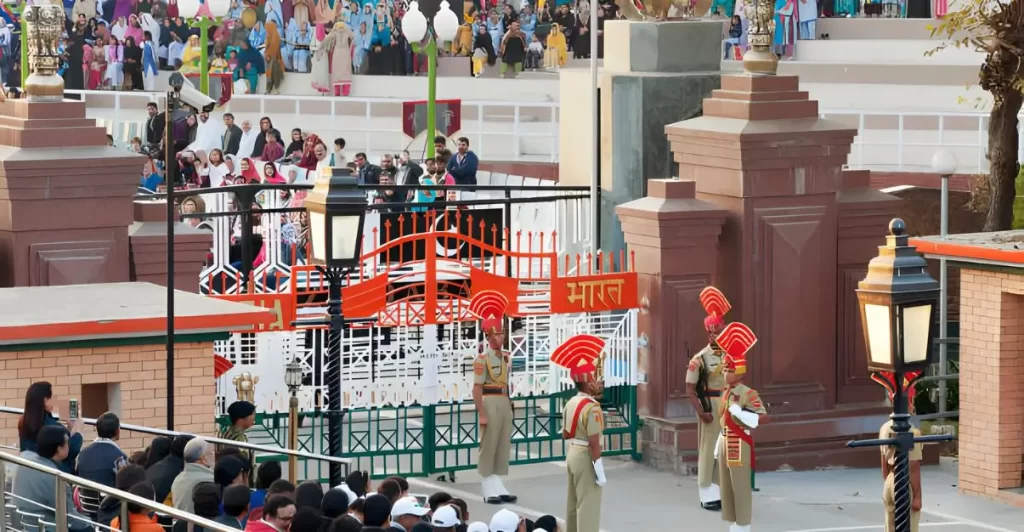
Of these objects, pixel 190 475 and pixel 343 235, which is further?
pixel 343 235

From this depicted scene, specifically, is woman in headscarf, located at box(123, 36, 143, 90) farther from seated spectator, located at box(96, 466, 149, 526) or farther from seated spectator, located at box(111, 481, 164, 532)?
seated spectator, located at box(111, 481, 164, 532)

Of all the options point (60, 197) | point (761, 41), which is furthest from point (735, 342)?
point (60, 197)

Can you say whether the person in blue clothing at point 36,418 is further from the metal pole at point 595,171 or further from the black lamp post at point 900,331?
the metal pole at point 595,171

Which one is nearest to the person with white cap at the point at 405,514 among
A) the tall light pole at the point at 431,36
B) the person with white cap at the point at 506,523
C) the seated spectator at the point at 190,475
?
the person with white cap at the point at 506,523

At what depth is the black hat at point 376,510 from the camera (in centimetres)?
1102

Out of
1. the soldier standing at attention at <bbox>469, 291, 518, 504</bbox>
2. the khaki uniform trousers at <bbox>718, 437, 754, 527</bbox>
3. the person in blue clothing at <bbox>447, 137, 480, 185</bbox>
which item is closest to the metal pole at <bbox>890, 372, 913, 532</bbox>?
the khaki uniform trousers at <bbox>718, 437, 754, 527</bbox>

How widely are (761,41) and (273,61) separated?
20435 millimetres

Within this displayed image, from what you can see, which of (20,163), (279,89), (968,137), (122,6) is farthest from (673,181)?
(122,6)

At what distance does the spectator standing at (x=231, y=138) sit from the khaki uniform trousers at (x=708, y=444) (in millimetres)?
14307

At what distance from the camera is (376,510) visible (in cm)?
1102

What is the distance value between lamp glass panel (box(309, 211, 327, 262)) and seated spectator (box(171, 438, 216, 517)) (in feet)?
8.39

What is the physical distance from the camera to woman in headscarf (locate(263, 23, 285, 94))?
3903cm

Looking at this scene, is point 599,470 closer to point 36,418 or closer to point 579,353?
point 579,353

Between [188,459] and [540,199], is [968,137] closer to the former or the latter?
[540,199]
